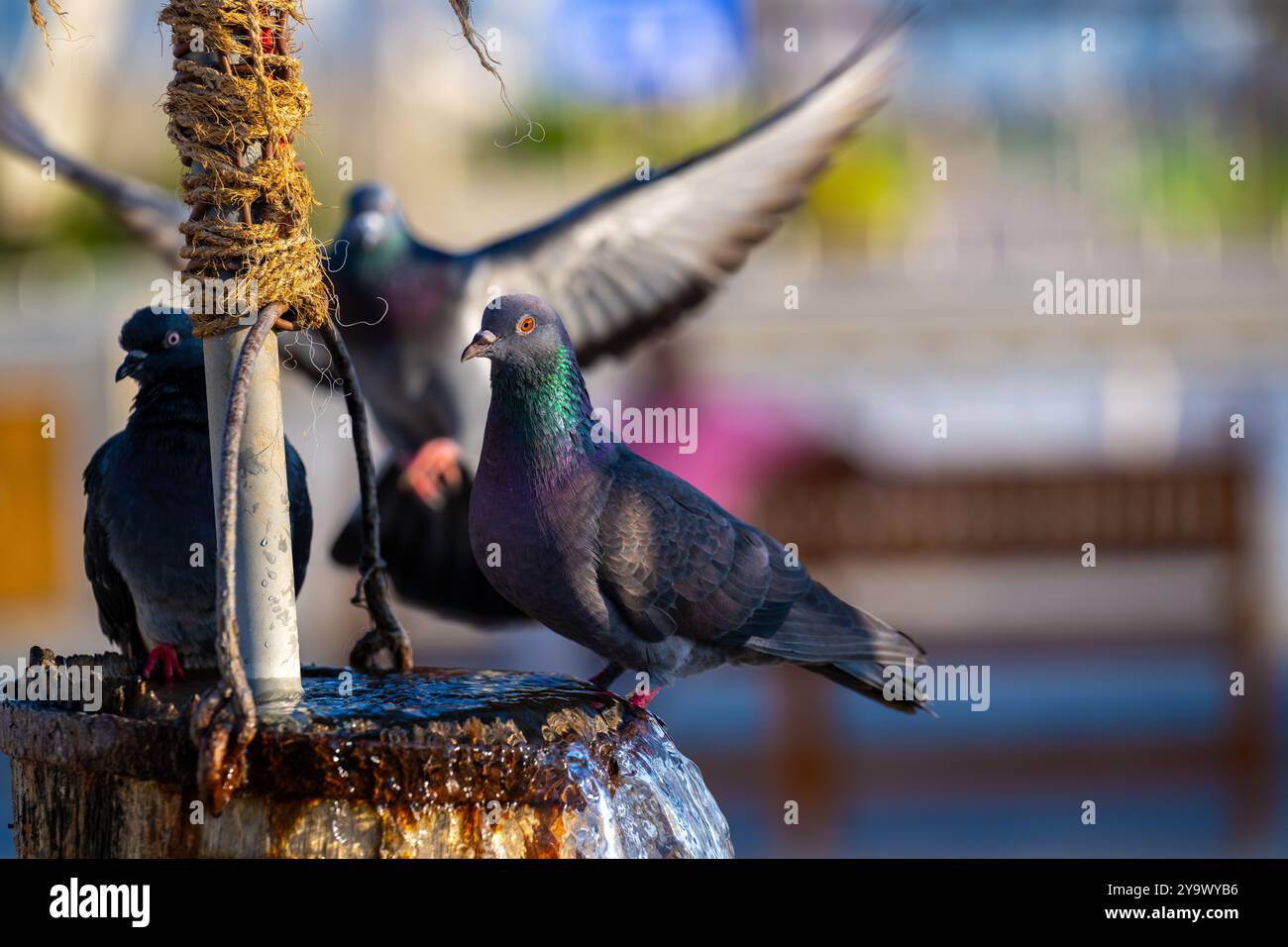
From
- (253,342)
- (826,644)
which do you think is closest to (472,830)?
(253,342)

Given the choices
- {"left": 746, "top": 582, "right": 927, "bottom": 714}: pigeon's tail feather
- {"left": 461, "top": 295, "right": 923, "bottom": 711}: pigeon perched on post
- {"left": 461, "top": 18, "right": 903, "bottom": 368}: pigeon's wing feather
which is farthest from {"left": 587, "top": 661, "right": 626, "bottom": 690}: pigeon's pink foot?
{"left": 461, "top": 18, "right": 903, "bottom": 368}: pigeon's wing feather

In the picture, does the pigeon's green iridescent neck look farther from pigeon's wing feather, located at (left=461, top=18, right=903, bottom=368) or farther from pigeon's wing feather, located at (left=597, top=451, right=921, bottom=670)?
pigeon's wing feather, located at (left=461, top=18, right=903, bottom=368)

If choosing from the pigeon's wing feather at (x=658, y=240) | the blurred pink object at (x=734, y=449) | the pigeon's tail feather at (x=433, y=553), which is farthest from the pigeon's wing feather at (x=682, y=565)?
the blurred pink object at (x=734, y=449)

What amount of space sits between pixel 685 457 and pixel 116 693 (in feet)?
22.5

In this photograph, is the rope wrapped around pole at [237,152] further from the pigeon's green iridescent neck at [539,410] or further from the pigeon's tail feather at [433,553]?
the pigeon's tail feather at [433,553]

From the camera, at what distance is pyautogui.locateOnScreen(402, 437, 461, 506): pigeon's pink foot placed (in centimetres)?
450

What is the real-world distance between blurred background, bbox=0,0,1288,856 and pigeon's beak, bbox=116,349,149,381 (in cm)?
613

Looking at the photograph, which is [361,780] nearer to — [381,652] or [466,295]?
[381,652]

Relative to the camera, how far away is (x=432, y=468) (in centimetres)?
453

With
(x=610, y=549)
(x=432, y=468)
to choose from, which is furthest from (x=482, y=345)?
(x=432, y=468)

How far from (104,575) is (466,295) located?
189 centimetres

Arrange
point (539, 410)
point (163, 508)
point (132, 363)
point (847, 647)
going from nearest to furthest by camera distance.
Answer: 1. point (539, 410)
2. point (163, 508)
3. point (132, 363)
4. point (847, 647)

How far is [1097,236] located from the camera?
36.0 feet

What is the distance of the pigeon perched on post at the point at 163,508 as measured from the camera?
256 centimetres
